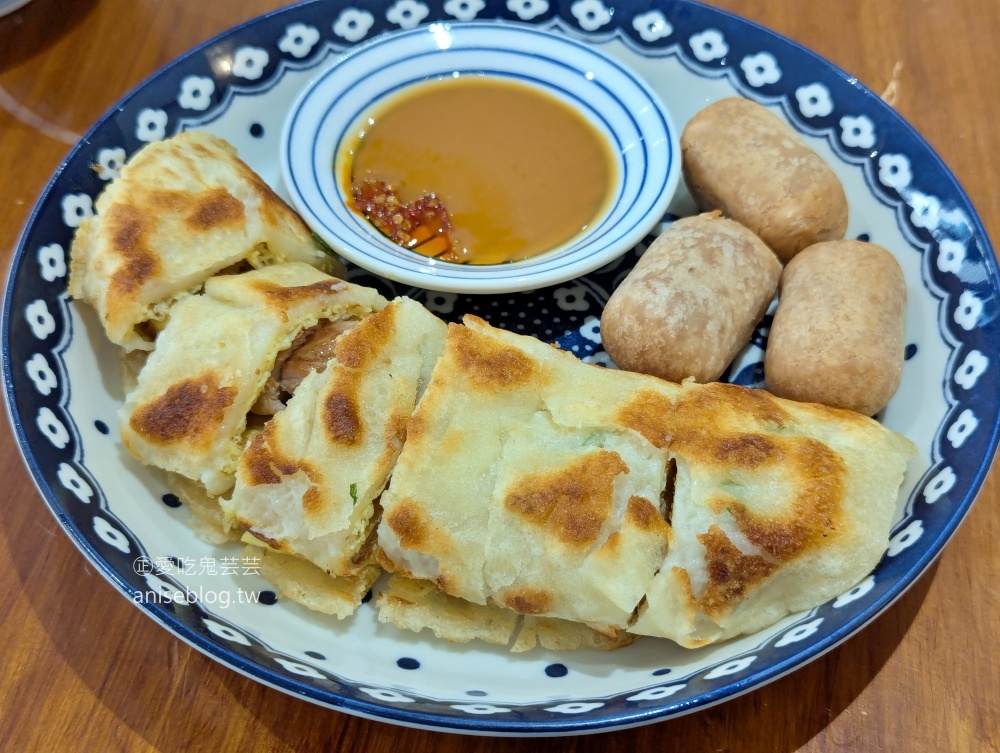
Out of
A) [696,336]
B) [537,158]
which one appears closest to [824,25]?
[537,158]

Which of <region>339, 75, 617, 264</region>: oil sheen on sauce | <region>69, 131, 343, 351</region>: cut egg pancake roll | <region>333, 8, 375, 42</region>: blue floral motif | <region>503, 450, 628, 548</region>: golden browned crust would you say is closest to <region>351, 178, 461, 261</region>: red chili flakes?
<region>339, 75, 617, 264</region>: oil sheen on sauce

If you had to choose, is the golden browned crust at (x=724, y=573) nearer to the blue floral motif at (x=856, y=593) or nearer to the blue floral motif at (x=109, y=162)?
the blue floral motif at (x=856, y=593)

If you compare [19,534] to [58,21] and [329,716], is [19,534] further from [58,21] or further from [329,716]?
[58,21]

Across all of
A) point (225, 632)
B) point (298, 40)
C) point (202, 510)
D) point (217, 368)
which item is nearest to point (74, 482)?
point (202, 510)

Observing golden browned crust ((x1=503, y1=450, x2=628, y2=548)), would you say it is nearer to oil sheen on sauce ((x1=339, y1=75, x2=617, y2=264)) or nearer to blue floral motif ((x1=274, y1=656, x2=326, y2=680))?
blue floral motif ((x1=274, y1=656, x2=326, y2=680))

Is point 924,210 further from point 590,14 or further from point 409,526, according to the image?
point 409,526
